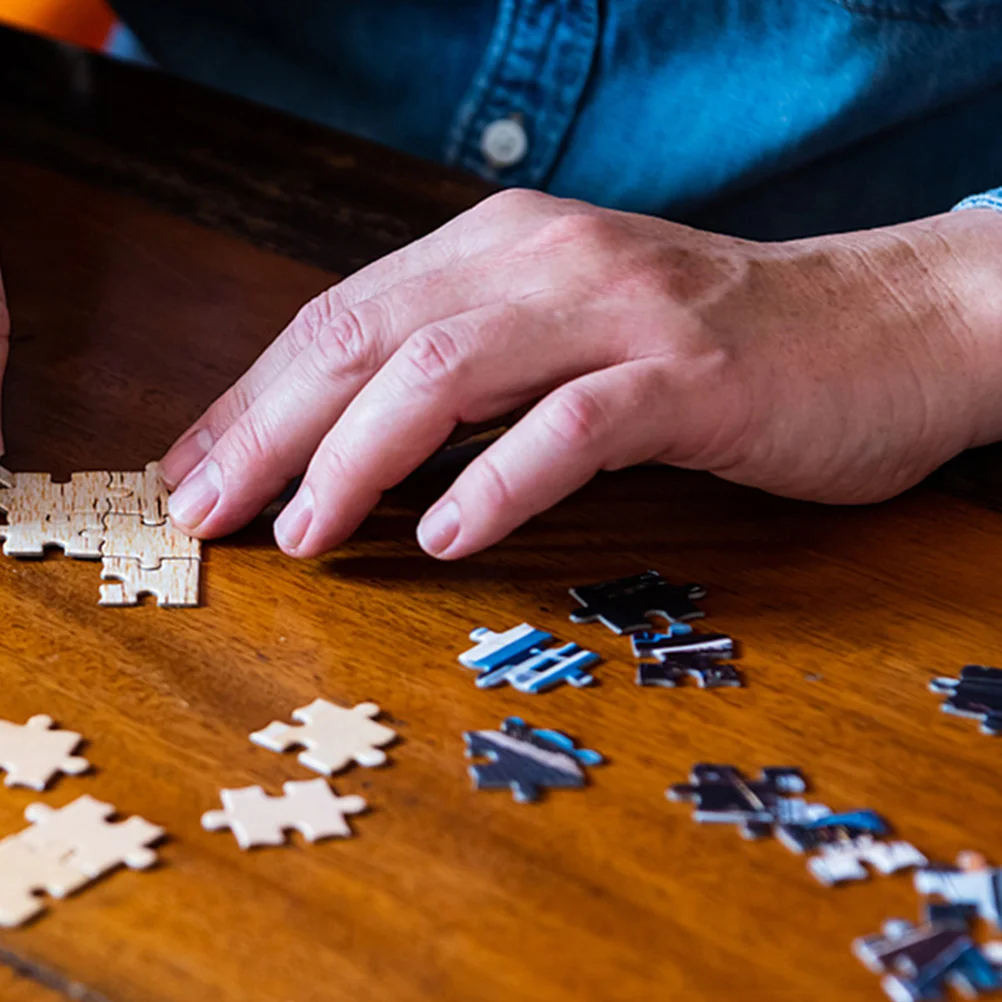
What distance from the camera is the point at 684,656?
105 cm

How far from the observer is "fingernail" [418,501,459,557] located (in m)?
1.10

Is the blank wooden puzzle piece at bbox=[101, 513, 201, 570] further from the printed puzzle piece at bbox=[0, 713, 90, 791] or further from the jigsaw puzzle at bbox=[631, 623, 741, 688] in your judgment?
the jigsaw puzzle at bbox=[631, 623, 741, 688]

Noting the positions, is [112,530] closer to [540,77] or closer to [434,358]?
[434,358]

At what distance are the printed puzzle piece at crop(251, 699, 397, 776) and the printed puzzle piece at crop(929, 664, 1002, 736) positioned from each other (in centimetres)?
43

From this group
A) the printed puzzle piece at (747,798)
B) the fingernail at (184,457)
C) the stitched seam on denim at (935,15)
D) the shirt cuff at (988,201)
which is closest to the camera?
the printed puzzle piece at (747,798)

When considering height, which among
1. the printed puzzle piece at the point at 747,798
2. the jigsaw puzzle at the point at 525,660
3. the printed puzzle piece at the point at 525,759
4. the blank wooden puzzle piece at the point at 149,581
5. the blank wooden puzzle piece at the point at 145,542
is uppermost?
the printed puzzle piece at the point at 747,798

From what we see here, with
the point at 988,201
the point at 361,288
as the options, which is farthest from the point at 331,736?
the point at 988,201

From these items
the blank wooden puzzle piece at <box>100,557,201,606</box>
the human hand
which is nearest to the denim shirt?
the human hand

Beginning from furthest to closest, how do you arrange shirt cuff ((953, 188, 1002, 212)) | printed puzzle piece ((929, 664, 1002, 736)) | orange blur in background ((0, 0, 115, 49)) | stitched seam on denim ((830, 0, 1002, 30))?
orange blur in background ((0, 0, 115, 49)) < stitched seam on denim ((830, 0, 1002, 30)) < shirt cuff ((953, 188, 1002, 212)) < printed puzzle piece ((929, 664, 1002, 736))

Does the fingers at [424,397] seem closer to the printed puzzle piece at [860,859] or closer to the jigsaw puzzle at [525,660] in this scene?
the jigsaw puzzle at [525,660]

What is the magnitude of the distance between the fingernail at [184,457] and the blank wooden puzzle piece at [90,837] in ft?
1.39

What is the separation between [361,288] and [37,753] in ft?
1.87

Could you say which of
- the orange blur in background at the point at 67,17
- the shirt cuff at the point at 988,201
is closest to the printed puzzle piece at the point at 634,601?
the shirt cuff at the point at 988,201

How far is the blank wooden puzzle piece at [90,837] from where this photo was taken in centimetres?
81
